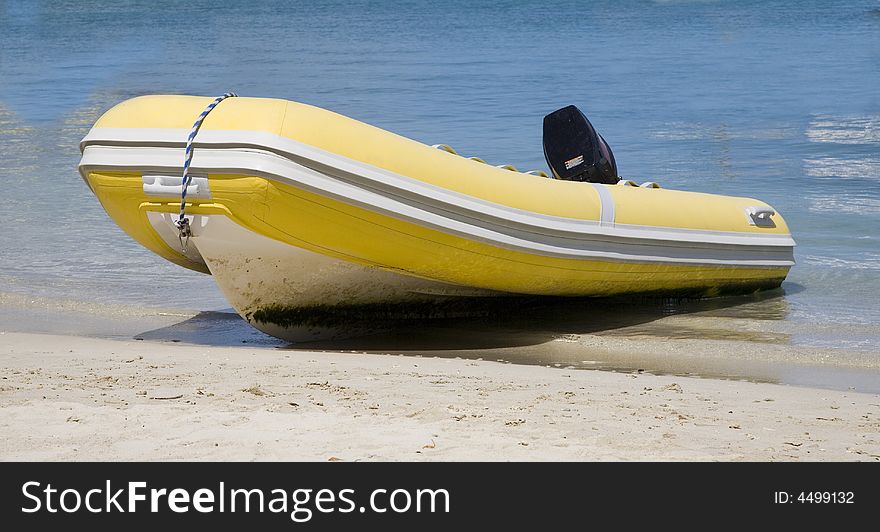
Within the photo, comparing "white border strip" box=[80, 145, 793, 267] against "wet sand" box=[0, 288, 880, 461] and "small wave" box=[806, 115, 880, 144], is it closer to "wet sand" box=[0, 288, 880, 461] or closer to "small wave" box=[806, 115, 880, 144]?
"wet sand" box=[0, 288, 880, 461]

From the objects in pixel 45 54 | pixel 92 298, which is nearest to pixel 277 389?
pixel 92 298

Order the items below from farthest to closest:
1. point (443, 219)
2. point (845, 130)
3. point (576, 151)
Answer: point (845, 130)
point (576, 151)
point (443, 219)

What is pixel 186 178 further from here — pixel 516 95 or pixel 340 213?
pixel 516 95

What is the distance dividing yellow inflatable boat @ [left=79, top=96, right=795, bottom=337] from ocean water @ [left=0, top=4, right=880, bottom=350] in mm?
931

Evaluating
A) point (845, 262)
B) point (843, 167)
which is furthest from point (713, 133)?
point (845, 262)

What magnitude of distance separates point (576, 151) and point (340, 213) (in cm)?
210

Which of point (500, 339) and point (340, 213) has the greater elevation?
point (340, 213)

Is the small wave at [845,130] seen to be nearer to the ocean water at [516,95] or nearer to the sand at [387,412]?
the ocean water at [516,95]

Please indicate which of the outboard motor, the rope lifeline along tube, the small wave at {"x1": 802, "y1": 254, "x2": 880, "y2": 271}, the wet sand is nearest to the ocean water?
the small wave at {"x1": 802, "y1": 254, "x2": 880, "y2": 271}

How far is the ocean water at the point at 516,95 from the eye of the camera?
6805mm

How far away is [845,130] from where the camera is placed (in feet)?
40.1

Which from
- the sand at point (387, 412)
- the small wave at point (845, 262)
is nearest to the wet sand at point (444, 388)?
the sand at point (387, 412)

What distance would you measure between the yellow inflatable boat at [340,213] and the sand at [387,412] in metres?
0.46
